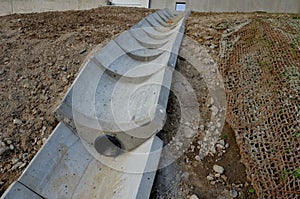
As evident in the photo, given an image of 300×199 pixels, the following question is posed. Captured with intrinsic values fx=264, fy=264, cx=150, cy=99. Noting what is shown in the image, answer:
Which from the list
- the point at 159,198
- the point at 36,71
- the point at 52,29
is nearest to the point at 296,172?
the point at 159,198

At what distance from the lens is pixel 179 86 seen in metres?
2.28

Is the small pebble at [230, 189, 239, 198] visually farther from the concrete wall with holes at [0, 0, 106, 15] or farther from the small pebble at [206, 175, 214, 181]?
the concrete wall with holes at [0, 0, 106, 15]

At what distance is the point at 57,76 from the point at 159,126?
43.3 inches

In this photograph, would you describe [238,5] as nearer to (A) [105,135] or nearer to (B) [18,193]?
(A) [105,135]

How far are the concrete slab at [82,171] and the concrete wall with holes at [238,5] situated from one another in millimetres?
5500

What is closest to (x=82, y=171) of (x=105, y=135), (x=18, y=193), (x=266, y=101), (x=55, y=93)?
(x=105, y=135)

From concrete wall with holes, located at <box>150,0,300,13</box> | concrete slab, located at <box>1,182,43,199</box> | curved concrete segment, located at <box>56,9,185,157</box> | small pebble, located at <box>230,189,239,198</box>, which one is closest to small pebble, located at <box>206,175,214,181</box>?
small pebble, located at <box>230,189,239,198</box>

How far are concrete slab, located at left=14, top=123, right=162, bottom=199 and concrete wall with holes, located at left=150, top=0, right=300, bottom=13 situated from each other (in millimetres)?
5500

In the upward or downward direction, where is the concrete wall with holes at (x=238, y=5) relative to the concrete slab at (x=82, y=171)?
upward

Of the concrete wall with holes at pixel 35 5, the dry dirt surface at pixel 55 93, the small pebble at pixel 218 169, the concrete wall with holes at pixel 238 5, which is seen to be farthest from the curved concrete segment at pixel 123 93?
the concrete wall with holes at pixel 35 5

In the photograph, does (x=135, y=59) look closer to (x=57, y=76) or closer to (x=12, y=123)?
(x=57, y=76)

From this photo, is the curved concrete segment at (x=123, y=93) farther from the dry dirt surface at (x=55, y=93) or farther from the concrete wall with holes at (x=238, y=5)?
the concrete wall with holes at (x=238, y=5)

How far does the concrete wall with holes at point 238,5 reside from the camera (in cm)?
624

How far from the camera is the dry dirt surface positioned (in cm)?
159
